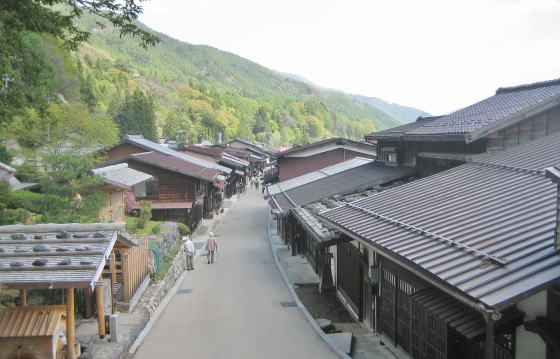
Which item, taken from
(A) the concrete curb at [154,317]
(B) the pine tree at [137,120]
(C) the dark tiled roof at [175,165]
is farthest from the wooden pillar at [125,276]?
(B) the pine tree at [137,120]

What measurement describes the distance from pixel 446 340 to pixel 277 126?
15443 cm

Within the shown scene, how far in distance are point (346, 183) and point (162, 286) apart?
7.99 meters

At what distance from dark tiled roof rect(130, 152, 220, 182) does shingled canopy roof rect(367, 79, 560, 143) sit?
1618 centimetres

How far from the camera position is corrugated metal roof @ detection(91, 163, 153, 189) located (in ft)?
70.0

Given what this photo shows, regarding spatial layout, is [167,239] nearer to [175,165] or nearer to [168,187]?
[168,187]

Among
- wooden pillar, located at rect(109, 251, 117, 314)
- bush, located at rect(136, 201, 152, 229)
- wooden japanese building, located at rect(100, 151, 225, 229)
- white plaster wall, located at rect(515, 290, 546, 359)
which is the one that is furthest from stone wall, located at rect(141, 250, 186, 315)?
white plaster wall, located at rect(515, 290, 546, 359)

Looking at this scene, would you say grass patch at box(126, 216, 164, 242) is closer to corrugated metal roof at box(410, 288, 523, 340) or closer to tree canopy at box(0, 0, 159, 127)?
tree canopy at box(0, 0, 159, 127)

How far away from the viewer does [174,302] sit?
51.8 feet

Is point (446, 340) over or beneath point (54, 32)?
beneath

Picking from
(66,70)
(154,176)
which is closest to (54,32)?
(154,176)

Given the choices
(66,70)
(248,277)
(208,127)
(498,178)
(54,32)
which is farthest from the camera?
(208,127)

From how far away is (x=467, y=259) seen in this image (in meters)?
6.29

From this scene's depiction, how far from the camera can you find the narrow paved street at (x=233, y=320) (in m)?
11.2

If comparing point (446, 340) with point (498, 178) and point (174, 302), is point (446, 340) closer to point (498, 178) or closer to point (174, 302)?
point (498, 178)
